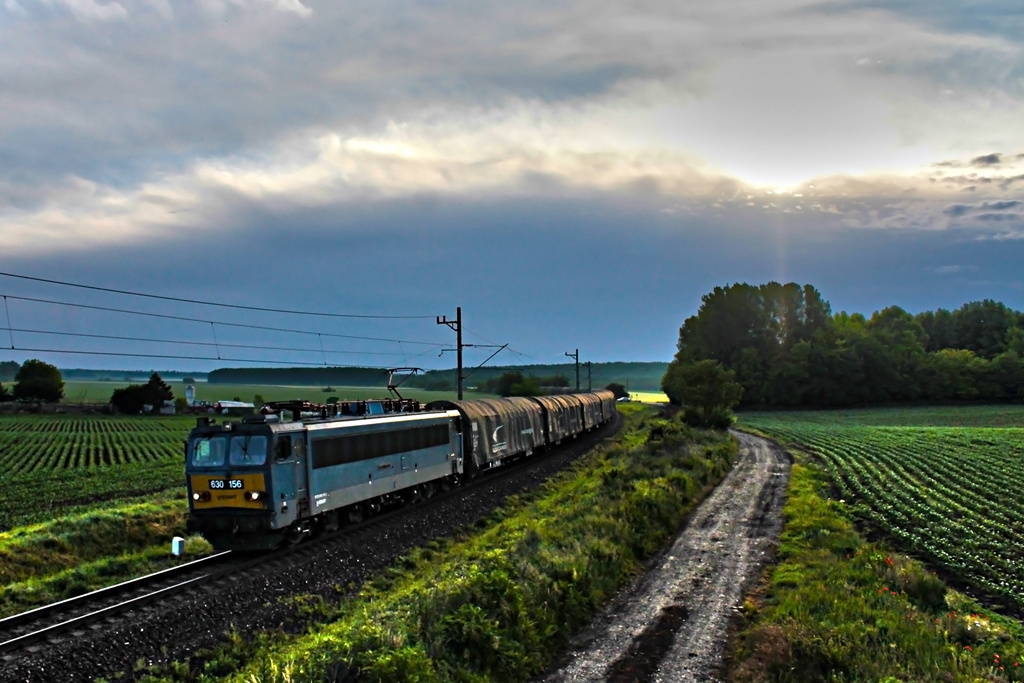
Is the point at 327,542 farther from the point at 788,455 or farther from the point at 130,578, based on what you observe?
the point at 788,455

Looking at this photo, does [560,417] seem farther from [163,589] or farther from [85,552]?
[163,589]

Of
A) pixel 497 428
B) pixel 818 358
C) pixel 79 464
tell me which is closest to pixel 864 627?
pixel 497 428

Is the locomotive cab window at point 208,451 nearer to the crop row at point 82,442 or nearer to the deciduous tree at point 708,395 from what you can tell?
the crop row at point 82,442

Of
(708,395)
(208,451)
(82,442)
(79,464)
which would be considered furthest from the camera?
(708,395)

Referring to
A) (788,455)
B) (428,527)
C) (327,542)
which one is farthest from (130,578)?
(788,455)

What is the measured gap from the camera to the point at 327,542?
21453 mm

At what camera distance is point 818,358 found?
120 metres

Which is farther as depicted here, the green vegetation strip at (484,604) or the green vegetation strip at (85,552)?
the green vegetation strip at (85,552)

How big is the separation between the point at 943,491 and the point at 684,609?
2342 cm

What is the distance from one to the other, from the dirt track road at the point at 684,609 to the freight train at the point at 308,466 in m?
8.93

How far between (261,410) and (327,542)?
423 centimetres

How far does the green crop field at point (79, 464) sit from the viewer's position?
33.2 metres

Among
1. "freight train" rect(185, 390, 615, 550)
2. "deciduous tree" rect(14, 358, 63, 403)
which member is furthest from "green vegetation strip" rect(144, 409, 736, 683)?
"deciduous tree" rect(14, 358, 63, 403)

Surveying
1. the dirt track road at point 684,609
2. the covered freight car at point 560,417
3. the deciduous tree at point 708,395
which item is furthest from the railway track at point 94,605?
the deciduous tree at point 708,395
